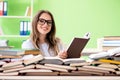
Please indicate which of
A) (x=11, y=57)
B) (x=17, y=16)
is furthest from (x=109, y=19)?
(x=11, y=57)

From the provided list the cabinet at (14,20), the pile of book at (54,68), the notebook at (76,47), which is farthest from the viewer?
the cabinet at (14,20)

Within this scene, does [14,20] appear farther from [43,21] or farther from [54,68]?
[54,68]

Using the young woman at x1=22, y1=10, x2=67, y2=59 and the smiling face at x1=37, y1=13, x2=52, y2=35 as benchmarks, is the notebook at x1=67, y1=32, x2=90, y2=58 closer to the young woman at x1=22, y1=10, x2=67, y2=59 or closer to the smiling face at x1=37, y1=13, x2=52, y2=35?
the young woman at x1=22, y1=10, x2=67, y2=59

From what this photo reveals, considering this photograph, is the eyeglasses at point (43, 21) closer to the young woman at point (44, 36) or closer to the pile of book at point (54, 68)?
the young woman at point (44, 36)

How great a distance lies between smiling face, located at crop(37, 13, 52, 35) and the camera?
2.42m

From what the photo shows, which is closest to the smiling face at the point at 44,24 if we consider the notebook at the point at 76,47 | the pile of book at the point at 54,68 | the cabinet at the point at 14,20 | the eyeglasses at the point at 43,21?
the eyeglasses at the point at 43,21

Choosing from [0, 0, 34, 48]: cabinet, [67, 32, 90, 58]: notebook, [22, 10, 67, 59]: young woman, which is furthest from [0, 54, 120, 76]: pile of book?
[0, 0, 34, 48]: cabinet

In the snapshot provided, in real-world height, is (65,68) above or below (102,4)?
below

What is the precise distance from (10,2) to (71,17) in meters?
1.10

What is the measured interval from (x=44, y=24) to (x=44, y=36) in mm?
192

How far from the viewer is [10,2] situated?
4.36 m

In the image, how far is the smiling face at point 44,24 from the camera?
7.94 ft

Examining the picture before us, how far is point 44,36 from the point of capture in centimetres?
255

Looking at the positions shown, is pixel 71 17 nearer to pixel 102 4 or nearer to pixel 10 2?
pixel 102 4
